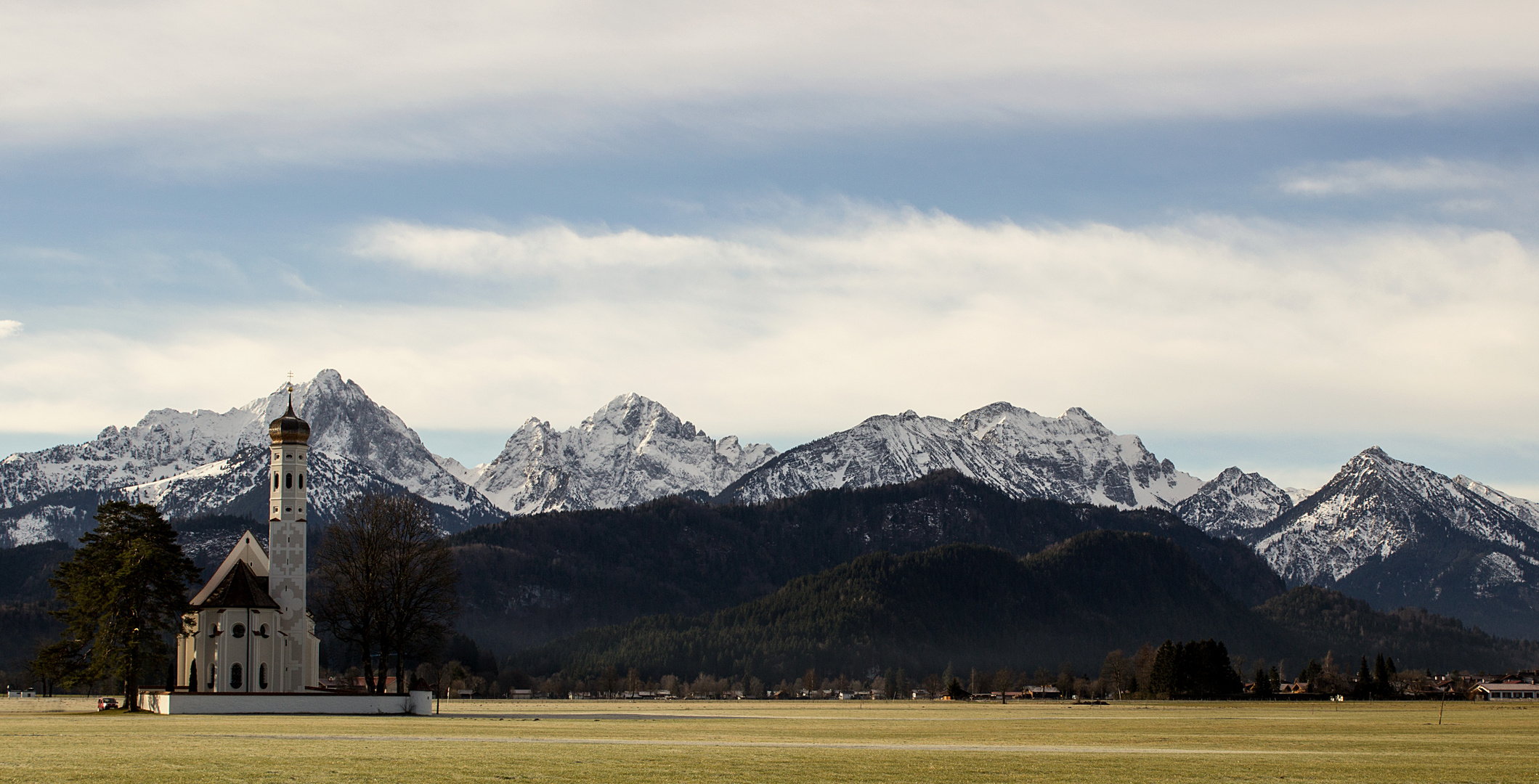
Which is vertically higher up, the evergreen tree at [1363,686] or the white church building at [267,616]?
the white church building at [267,616]

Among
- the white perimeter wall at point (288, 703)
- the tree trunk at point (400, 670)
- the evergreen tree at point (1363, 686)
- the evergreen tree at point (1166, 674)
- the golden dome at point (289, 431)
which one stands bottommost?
the evergreen tree at point (1363, 686)

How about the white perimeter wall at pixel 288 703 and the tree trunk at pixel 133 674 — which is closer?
the white perimeter wall at pixel 288 703

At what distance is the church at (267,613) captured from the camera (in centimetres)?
10800

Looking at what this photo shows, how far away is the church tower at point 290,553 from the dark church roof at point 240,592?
142 centimetres

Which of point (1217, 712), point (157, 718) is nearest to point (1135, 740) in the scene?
point (157, 718)

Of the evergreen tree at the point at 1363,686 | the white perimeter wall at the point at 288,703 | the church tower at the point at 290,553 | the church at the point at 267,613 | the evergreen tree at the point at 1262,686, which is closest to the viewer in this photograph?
the white perimeter wall at the point at 288,703

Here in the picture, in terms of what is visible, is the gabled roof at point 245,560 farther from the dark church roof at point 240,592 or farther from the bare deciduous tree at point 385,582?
the bare deciduous tree at point 385,582

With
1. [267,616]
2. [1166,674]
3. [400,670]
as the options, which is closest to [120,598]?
[267,616]

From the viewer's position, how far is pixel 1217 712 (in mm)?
115812

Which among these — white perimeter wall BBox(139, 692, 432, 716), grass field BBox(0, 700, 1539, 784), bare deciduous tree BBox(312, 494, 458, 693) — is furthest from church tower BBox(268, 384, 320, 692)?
grass field BBox(0, 700, 1539, 784)

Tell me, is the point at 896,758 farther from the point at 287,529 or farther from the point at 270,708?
the point at 287,529

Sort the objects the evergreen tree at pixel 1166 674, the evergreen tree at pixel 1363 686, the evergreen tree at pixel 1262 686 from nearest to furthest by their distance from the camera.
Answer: the evergreen tree at pixel 1166 674, the evergreen tree at pixel 1262 686, the evergreen tree at pixel 1363 686

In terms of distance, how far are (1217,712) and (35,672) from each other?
85096 mm

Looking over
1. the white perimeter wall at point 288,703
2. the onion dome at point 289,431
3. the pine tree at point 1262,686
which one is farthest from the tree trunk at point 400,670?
the pine tree at point 1262,686
